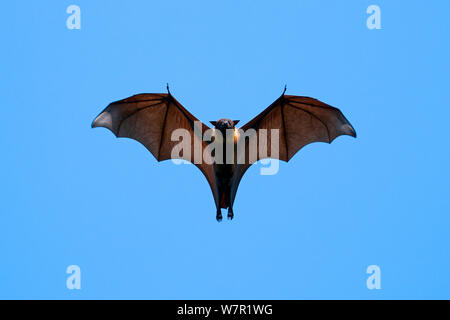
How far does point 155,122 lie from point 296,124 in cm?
336

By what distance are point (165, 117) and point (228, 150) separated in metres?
1.82

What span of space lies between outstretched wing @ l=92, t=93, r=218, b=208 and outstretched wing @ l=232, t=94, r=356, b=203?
122cm

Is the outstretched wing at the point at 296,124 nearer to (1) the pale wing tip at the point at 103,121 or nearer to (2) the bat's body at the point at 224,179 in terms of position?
(2) the bat's body at the point at 224,179

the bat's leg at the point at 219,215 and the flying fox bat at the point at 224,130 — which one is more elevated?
the flying fox bat at the point at 224,130

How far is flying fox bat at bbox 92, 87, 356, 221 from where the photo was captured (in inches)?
393

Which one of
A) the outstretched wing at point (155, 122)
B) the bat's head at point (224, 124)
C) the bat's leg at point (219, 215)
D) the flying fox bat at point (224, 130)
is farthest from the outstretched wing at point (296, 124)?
the outstretched wing at point (155, 122)

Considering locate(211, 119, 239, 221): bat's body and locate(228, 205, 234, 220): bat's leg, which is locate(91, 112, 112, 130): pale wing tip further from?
locate(228, 205, 234, 220): bat's leg

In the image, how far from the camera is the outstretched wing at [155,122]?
10094mm

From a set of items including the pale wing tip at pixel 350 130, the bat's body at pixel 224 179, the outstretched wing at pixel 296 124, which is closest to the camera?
the pale wing tip at pixel 350 130

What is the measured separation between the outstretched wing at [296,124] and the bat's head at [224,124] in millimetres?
682

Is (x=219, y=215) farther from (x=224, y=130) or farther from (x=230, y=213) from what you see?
(x=224, y=130)

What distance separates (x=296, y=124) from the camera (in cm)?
1074

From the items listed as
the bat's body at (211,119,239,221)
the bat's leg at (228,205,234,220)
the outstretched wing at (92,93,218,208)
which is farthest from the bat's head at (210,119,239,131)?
the bat's leg at (228,205,234,220)

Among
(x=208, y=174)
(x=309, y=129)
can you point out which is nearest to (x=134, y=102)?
(x=208, y=174)
